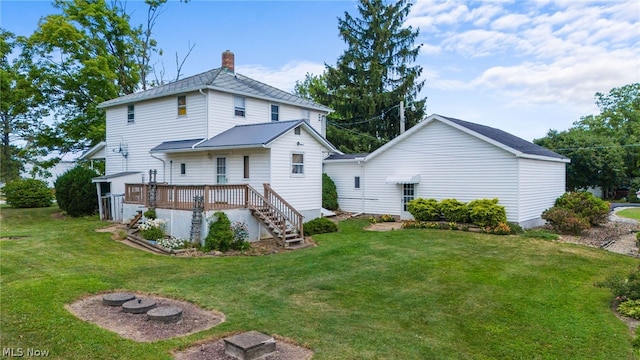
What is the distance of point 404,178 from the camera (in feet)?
61.0

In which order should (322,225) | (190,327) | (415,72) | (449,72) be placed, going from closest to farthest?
(190,327)
(322,225)
(449,72)
(415,72)

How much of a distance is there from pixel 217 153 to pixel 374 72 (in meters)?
20.2

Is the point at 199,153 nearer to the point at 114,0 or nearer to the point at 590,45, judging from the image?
the point at 590,45

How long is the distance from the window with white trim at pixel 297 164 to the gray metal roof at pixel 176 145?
4256 millimetres

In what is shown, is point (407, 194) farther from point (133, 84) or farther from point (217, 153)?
point (133, 84)

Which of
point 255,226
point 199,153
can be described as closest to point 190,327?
point 255,226

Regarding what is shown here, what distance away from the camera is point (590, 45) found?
16.9 meters

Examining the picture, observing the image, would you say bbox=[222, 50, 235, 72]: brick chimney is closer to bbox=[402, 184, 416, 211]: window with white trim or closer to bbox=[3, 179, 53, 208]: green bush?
A: bbox=[402, 184, 416, 211]: window with white trim

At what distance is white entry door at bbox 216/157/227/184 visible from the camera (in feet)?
56.6

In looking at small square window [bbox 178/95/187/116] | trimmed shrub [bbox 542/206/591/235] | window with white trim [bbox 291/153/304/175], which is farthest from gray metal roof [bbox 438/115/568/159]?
small square window [bbox 178/95/187/116]

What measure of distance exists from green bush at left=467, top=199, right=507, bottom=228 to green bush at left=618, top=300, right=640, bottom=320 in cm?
789

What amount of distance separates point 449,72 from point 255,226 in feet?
48.8

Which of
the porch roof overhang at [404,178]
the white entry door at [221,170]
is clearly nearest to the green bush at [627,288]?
the porch roof overhang at [404,178]

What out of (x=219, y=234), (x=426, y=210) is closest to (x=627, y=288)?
(x=426, y=210)
